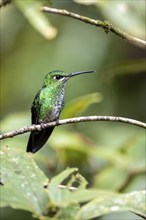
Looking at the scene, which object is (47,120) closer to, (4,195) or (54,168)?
(54,168)

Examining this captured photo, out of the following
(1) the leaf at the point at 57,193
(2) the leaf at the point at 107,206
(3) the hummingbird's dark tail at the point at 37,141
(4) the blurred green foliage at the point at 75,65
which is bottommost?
(2) the leaf at the point at 107,206

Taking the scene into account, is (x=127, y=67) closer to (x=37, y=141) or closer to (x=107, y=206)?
(x=37, y=141)

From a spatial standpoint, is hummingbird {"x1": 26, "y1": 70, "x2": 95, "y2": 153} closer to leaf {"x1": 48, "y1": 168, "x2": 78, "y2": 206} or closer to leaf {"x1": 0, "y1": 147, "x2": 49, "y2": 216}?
leaf {"x1": 0, "y1": 147, "x2": 49, "y2": 216}

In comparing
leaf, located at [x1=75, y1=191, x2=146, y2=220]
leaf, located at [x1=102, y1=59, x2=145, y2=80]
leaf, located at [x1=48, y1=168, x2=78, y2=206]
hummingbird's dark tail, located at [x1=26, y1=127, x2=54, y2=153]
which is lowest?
leaf, located at [x1=75, y1=191, x2=146, y2=220]

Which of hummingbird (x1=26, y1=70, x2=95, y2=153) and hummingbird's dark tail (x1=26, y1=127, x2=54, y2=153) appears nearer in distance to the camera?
hummingbird's dark tail (x1=26, y1=127, x2=54, y2=153)

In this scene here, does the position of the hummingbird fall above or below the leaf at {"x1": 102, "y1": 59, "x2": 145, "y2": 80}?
below

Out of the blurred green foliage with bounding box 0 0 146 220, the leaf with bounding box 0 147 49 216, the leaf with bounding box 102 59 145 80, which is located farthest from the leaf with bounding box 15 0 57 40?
the blurred green foliage with bounding box 0 0 146 220

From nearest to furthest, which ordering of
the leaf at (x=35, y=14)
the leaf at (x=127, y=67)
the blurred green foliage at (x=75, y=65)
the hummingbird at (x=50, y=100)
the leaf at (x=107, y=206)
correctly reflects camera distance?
the leaf at (x=107, y=206) < the leaf at (x=35, y=14) < the hummingbird at (x=50, y=100) < the leaf at (x=127, y=67) < the blurred green foliage at (x=75, y=65)

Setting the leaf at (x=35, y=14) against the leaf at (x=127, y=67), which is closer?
the leaf at (x=35, y=14)

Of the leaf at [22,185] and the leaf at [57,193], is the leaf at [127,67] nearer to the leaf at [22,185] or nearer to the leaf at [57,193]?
the leaf at [22,185]

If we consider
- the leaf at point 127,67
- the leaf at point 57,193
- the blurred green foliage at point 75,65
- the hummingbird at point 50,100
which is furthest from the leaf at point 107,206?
the blurred green foliage at point 75,65
